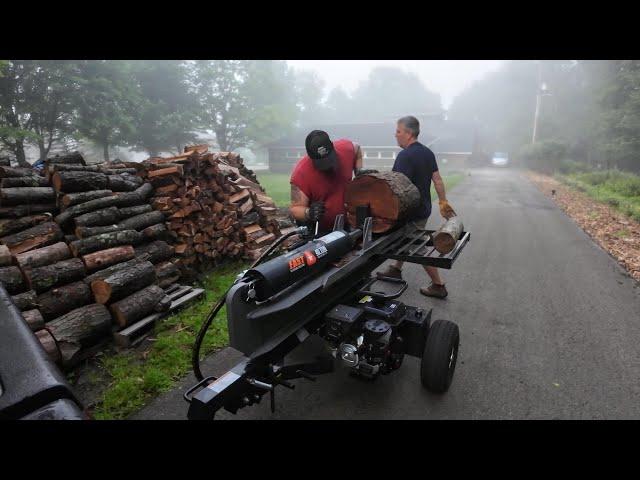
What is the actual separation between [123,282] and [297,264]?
2.70 metres

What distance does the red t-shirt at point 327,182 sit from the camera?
3.68 meters

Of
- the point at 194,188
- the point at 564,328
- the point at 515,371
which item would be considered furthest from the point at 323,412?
the point at 194,188

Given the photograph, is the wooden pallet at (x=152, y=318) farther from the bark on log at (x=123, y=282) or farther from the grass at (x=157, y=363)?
the bark on log at (x=123, y=282)

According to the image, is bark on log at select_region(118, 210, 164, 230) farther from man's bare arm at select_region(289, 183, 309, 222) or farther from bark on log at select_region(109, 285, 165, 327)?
man's bare arm at select_region(289, 183, 309, 222)

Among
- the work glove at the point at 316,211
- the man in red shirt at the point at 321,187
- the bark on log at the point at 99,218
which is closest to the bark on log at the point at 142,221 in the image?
the bark on log at the point at 99,218

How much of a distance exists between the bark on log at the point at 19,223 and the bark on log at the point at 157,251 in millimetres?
1179

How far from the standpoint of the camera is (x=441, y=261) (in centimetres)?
302

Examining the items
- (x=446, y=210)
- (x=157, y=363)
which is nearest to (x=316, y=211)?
(x=446, y=210)

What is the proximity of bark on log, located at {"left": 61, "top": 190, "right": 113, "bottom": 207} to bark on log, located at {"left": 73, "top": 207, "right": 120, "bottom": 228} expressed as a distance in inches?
9.6

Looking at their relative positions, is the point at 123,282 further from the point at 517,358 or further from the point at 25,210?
the point at 517,358

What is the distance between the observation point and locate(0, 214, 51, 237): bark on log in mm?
4215

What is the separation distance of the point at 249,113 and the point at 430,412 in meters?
38.0

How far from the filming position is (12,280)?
3.66 m

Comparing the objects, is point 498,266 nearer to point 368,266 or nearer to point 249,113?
point 368,266
